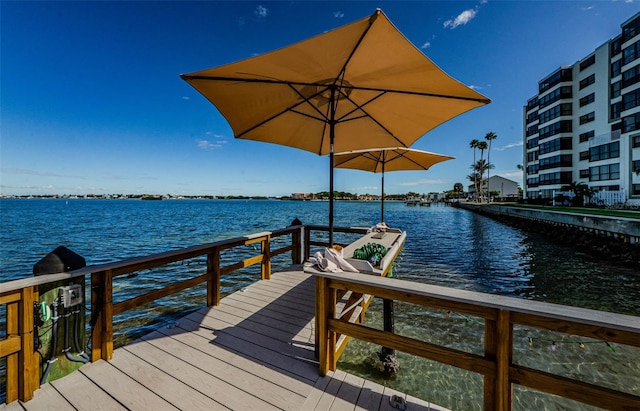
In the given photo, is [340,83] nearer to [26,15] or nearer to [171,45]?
[26,15]

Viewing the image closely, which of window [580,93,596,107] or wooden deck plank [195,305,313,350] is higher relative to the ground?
window [580,93,596,107]

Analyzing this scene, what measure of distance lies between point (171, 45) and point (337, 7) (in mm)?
7658

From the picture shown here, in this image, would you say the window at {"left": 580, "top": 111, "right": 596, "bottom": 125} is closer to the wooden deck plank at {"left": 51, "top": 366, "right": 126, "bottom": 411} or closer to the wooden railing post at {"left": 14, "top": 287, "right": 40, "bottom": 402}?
the wooden deck plank at {"left": 51, "top": 366, "right": 126, "bottom": 411}

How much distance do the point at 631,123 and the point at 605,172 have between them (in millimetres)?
5917

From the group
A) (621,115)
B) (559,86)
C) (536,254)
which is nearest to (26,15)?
(536,254)

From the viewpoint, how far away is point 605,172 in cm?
2742

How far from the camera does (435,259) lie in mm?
11797

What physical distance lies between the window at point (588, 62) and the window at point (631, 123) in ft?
36.1

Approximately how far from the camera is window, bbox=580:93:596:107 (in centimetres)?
3027

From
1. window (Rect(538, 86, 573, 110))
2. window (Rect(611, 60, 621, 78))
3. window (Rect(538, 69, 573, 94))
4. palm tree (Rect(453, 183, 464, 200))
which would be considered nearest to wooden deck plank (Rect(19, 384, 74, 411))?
window (Rect(611, 60, 621, 78))

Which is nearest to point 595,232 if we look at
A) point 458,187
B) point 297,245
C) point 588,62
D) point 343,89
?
point 297,245

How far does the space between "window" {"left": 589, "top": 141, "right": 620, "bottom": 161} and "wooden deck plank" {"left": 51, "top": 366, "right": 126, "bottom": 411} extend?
41.0m

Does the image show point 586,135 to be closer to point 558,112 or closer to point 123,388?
point 558,112

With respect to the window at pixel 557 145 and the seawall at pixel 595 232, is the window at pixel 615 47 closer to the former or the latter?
the window at pixel 557 145
